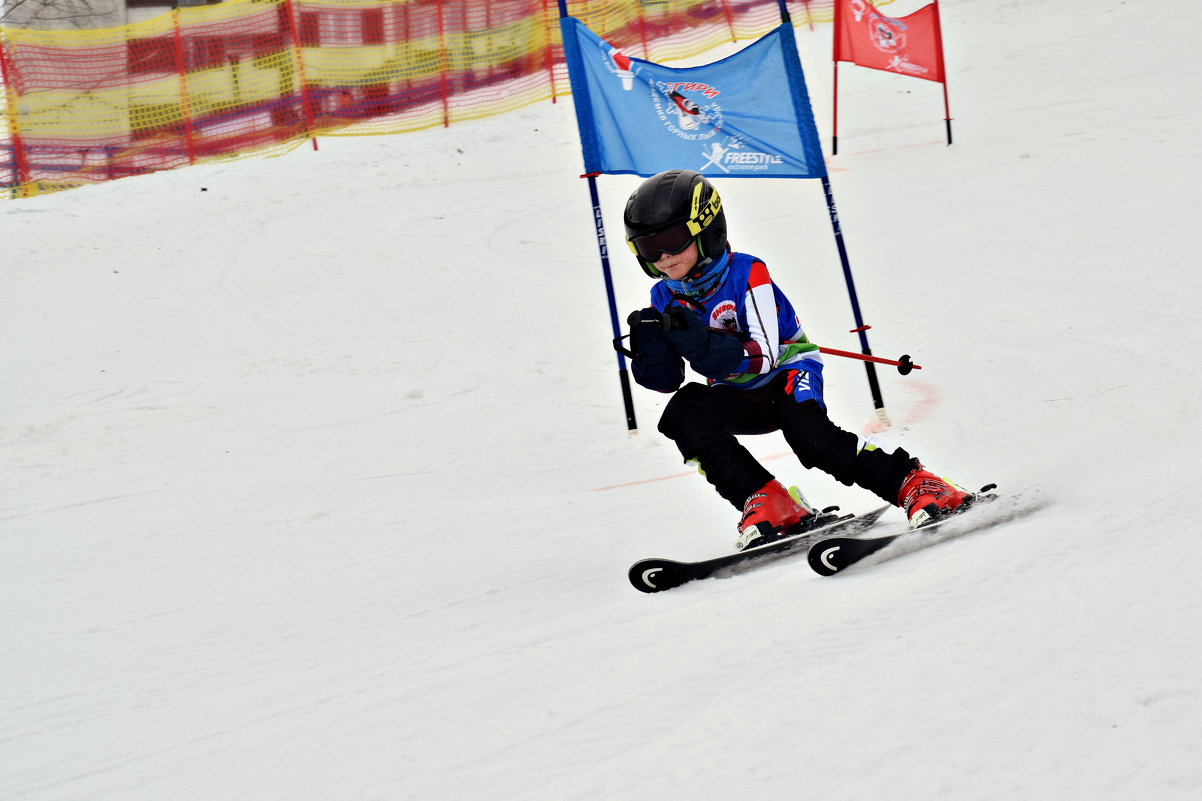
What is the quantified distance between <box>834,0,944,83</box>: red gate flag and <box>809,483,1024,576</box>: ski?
8.56m

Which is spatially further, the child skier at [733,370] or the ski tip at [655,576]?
the child skier at [733,370]

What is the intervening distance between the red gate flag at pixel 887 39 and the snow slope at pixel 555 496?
1.01 metres

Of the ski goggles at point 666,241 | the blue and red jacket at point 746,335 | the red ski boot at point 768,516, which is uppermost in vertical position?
the ski goggles at point 666,241

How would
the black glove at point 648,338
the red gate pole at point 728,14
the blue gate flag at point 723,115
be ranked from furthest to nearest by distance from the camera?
the red gate pole at point 728,14, the blue gate flag at point 723,115, the black glove at point 648,338

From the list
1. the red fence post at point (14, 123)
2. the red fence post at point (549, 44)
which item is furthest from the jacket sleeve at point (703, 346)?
the red fence post at point (14, 123)

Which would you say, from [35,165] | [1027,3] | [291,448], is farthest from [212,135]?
[1027,3]

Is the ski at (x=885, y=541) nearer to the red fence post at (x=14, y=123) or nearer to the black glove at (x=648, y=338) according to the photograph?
the black glove at (x=648, y=338)

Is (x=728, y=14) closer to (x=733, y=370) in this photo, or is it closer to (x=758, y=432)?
(x=758, y=432)

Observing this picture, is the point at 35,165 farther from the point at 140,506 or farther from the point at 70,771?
the point at 70,771

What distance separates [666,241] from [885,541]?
1.25 meters

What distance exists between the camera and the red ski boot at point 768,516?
360 centimetres

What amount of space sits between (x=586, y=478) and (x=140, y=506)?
2381mm

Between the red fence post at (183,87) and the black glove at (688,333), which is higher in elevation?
the red fence post at (183,87)

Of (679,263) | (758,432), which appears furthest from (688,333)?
(758,432)
